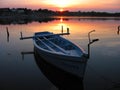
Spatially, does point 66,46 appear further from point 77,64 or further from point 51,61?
point 77,64

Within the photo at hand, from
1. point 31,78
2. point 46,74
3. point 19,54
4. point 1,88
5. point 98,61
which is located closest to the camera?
point 1,88

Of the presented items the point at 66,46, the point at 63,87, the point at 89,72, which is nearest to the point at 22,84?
the point at 63,87

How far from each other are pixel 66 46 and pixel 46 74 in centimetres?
412

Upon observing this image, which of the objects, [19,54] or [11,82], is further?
[19,54]

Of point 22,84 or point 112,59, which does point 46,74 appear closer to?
point 22,84

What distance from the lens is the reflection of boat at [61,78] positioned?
582 inches

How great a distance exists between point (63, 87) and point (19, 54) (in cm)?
1069

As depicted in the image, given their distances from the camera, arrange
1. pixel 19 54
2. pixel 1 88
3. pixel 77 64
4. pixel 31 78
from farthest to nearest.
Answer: pixel 19 54 → pixel 31 78 → pixel 77 64 → pixel 1 88

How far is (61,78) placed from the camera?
53.5 feet

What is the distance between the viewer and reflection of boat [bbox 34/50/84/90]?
1478 cm

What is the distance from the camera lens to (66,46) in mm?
20594

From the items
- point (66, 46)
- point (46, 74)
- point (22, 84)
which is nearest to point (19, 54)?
point (66, 46)

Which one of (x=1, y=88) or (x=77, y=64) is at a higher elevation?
(x=77, y=64)

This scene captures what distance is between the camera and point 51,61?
1806 cm
